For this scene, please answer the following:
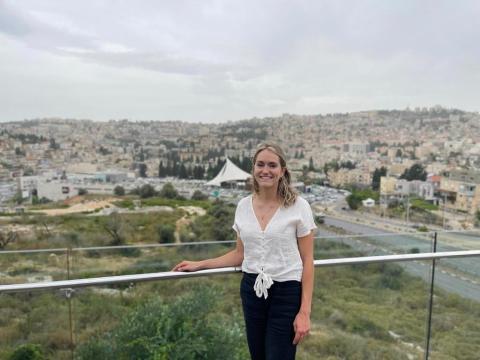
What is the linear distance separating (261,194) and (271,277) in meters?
0.30

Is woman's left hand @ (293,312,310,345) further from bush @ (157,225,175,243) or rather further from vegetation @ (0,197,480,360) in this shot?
bush @ (157,225,175,243)

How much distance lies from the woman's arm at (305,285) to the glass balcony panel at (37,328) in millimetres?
1029

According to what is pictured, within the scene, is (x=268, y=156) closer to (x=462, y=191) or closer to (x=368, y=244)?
(x=368, y=244)

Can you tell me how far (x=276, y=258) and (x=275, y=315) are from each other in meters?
0.20

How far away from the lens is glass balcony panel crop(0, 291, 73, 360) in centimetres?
172

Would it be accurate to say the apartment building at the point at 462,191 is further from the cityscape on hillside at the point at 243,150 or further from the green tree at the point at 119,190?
the green tree at the point at 119,190

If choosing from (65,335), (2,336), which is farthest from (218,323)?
(2,336)

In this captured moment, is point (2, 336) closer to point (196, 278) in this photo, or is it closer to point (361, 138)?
point (196, 278)

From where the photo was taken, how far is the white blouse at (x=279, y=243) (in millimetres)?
1322

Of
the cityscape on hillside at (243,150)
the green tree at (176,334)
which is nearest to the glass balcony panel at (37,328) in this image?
the green tree at (176,334)

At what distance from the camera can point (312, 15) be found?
1487cm

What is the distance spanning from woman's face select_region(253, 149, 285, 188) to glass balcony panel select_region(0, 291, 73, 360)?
102 centimetres

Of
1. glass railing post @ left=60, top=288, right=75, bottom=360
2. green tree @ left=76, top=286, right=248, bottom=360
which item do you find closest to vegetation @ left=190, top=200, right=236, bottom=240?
green tree @ left=76, top=286, right=248, bottom=360

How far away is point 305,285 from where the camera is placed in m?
1.35
